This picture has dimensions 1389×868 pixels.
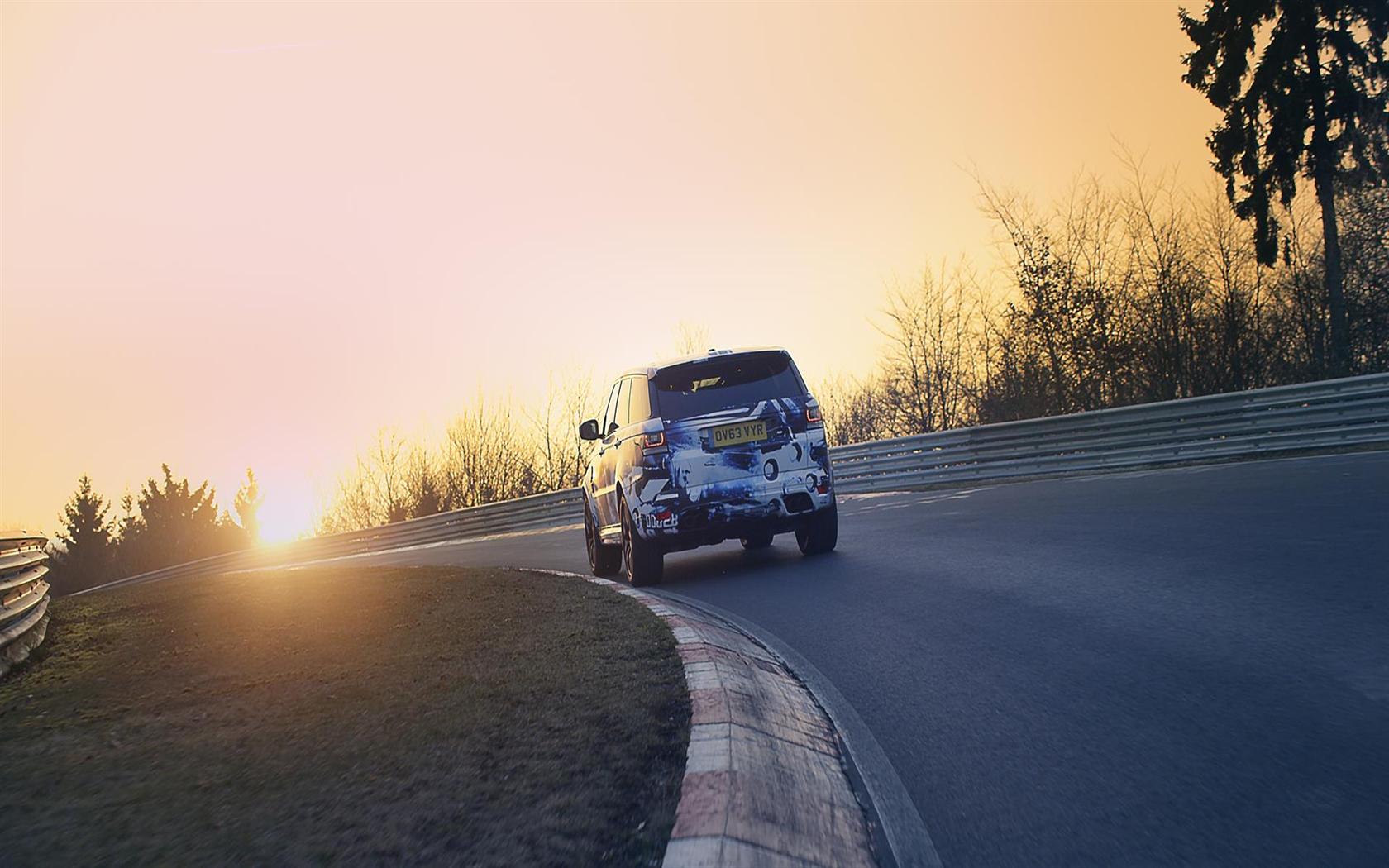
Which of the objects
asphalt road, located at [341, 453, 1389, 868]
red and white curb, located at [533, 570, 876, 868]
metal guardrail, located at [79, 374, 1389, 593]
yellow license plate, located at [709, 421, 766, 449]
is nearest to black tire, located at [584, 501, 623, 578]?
asphalt road, located at [341, 453, 1389, 868]

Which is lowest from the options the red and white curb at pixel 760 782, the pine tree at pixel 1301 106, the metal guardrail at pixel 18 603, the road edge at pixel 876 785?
the road edge at pixel 876 785

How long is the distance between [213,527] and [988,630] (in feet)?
327

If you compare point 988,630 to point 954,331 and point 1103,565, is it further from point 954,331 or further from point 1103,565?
point 954,331

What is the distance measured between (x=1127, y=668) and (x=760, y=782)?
243 centimetres

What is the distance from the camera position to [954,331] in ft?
96.7

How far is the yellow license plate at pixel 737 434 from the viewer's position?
10641 mm

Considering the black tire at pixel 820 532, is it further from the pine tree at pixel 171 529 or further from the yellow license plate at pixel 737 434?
the pine tree at pixel 171 529

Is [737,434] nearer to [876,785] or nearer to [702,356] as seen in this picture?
[702,356]

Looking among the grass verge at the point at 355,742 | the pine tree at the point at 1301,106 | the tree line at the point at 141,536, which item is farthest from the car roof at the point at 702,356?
the tree line at the point at 141,536

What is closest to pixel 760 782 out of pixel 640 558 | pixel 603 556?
pixel 640 558

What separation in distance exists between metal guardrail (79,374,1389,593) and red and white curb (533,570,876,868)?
13.9 metres

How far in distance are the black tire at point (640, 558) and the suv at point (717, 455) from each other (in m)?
0.01

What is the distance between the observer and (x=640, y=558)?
11.0 metres

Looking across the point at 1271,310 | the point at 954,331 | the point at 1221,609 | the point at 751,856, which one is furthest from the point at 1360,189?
the point at 751,856
